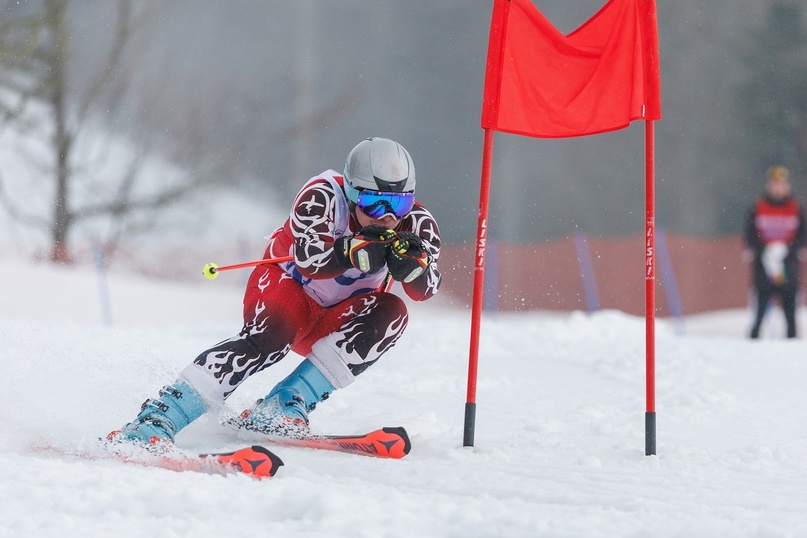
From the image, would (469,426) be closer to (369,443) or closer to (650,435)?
(369,443)

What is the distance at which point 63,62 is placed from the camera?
15758 millimetres

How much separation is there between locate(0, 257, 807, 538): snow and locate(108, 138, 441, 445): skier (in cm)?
23

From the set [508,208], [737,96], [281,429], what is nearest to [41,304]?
[508,208]

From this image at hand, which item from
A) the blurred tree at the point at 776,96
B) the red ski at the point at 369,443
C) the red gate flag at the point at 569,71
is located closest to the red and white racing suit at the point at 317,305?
the red ski at the point at 369,443

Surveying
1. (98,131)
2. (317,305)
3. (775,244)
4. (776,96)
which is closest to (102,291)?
(98,131)

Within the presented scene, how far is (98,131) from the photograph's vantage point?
1692 cm

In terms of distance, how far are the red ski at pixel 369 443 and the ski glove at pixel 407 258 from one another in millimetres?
499

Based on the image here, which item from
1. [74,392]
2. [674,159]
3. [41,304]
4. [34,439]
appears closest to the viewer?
[34,439]

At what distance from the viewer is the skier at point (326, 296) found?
303 cm

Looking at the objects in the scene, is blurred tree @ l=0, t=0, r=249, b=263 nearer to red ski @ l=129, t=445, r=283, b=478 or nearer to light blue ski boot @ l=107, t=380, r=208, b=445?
light blue ski boot @ l=107, t=380, r=208, b=445

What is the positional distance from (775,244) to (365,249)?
705 centimetres

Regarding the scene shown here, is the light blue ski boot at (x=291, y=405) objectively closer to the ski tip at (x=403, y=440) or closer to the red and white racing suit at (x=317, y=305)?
the red and white racing suit at (x=317, y=305)

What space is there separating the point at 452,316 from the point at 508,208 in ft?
10.1

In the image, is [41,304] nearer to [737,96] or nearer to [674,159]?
[674,159]
